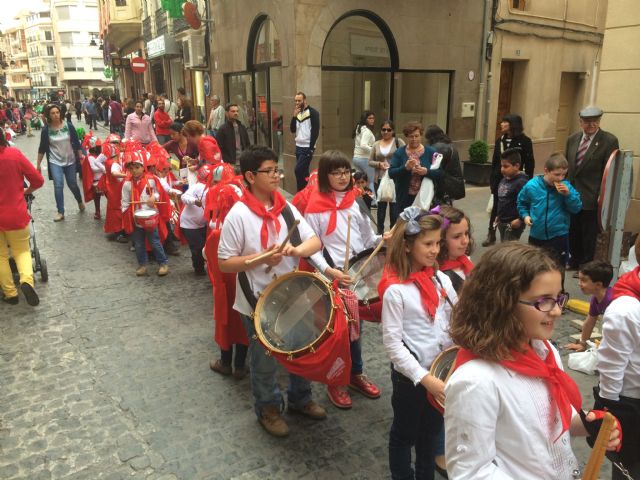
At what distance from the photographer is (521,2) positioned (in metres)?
13.5

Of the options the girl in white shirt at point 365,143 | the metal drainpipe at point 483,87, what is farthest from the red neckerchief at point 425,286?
the metal drainpipe at point 483,87

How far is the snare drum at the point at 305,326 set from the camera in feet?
9.60

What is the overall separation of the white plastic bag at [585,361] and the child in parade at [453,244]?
1.91 meters

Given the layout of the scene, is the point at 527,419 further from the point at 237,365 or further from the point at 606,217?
the point at 606,217

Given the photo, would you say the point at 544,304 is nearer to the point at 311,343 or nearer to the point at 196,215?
the point at 311,343

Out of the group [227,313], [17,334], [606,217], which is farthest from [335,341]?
[17,334]

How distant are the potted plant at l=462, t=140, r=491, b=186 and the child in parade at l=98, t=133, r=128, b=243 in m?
7.83

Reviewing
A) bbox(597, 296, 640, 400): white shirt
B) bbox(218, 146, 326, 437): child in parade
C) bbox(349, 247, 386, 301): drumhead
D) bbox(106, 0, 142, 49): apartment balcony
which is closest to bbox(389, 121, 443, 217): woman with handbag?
bbox(349, 247, 386, 301): drumhead

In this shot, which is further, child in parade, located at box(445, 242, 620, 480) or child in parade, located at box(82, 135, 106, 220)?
child in parade, located at box(82, 135, 106, 220)

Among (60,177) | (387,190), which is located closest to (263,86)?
(60,177)

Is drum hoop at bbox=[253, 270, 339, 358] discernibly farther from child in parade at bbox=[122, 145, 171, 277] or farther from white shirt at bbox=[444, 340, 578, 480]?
child in parade at bbox=[122, 145, 171, 277]

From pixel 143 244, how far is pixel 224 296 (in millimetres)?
3206

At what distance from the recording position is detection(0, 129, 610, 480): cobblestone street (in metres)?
3.25

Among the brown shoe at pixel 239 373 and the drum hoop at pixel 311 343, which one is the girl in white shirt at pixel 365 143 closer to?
the brown shoe at pixel 239 373
